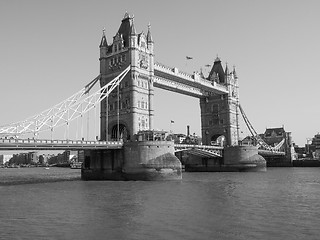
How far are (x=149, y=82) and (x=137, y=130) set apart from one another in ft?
31.8

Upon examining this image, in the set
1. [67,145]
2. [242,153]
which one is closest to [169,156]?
[67,145]

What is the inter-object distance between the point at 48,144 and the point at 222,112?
58.8 meters

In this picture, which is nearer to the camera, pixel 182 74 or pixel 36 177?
pixel 182 74

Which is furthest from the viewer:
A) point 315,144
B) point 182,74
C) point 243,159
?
point 315,144

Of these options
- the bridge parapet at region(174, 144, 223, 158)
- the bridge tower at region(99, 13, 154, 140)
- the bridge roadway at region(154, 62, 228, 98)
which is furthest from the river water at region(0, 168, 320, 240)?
the bridge roadway at region(154, 62, 228, 98)

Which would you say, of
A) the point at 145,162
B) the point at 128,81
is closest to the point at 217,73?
the point at 128,81

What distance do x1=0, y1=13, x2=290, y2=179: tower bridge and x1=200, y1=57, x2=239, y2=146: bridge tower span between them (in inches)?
10.7

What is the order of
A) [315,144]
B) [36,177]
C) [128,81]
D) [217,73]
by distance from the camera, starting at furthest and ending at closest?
[315,144]
[217,73]
[36,177]
[128,81]

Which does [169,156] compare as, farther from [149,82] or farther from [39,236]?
[39,236]

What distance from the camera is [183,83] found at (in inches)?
3204

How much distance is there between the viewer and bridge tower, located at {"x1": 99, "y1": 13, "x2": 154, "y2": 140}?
210 ft

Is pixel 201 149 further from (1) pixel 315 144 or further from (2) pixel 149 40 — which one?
(1) pixel 315 144

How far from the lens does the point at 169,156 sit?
54.8 metres

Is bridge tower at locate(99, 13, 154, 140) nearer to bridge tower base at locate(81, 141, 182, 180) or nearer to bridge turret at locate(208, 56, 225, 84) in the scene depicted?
bridge tower base at locate(81, 141, 182, 180)
